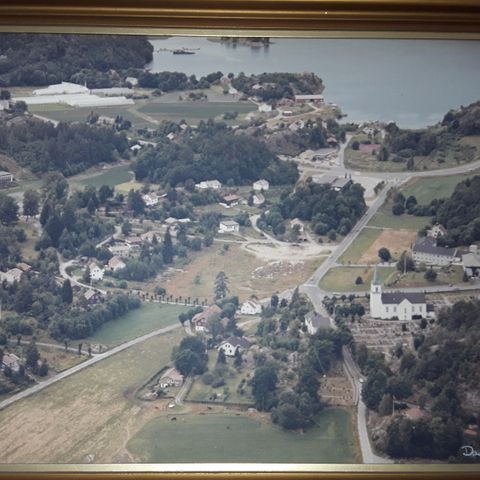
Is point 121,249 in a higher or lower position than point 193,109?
lower

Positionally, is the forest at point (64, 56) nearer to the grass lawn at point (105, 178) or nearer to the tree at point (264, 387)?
the grass lawn at point (105, 178)

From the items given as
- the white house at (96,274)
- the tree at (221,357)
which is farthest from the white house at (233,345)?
the white house at (96,274)

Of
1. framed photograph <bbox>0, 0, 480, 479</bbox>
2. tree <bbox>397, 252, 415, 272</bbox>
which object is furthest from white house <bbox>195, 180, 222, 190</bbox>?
tree <bbox>397, 252, 415, 272</bbox>

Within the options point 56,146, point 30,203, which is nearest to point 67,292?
point 30,203

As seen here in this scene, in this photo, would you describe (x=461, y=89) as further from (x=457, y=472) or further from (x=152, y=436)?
(x=152, y=436)
